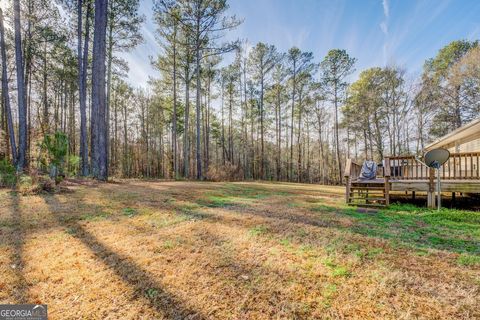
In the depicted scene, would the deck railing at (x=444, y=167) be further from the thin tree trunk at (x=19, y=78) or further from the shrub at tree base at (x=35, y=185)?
the thin tree trunk at (x=19, y=78)

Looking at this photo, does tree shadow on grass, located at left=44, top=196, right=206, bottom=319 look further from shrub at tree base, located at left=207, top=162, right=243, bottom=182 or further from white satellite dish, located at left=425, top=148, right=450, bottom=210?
shrub at tree base, located at left=207, top=162, right=243, bottom=182

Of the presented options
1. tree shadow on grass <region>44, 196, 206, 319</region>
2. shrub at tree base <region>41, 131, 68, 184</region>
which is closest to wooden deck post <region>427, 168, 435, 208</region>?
tree shadow on grass <region>44, 196, 206, 319</region>

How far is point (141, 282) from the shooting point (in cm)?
211

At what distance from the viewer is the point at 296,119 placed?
74.6ft

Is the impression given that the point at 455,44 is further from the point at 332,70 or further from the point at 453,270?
the point at 453,270

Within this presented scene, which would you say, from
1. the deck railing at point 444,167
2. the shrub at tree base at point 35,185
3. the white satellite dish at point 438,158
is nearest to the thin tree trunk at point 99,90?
the shrub at tree base at point 35,185

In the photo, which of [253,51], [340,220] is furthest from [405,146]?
[340,220]

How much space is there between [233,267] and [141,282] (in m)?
0.96

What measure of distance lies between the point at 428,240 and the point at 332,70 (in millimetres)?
18691

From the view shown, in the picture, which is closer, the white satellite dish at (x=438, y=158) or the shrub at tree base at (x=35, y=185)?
the white satellite dish at (x=438, y=158)

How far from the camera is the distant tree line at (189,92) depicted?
10.9 m

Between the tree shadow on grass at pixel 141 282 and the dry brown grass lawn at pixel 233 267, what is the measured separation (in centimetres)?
1

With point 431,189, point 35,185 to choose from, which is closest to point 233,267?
point 431,189

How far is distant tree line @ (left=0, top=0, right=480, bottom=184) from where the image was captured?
10.9 metres
